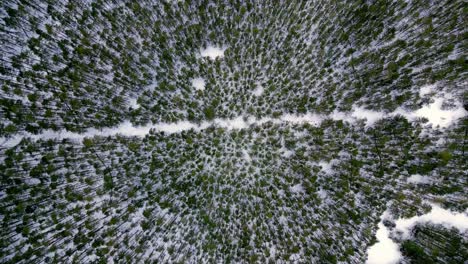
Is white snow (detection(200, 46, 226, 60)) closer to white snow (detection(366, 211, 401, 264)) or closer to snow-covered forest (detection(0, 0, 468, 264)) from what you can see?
snow-covered forest (detection(0, 0, 468, 264))

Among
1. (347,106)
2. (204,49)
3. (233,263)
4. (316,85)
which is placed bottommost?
(233,263)

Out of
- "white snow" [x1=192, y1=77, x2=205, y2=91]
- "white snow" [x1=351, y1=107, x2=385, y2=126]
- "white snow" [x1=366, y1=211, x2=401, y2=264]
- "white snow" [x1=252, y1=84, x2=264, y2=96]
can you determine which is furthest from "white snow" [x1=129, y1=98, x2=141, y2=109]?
"white snow" [x1=366, y1=211, x2=401, y2=264]

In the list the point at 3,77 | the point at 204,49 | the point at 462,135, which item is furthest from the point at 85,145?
the point at 462,135

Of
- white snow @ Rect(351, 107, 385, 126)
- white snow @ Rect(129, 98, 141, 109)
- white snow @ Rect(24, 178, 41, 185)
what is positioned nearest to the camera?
white snow @ Rect(24, 178, 41, 185)

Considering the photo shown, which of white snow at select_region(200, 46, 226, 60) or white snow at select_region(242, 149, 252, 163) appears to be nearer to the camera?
white snow at select_region(242, 149, 252, 163)

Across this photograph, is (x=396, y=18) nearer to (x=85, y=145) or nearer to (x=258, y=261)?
(x=258, y=261)

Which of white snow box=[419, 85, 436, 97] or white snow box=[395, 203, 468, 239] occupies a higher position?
white snow box=[419, 85, 436, 97]

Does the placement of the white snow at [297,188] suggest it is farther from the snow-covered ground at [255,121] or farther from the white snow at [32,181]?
the white snow at [32,181]

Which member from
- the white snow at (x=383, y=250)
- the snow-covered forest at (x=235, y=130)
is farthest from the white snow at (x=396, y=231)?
the snow-covered forest at (x=235, y=130)
